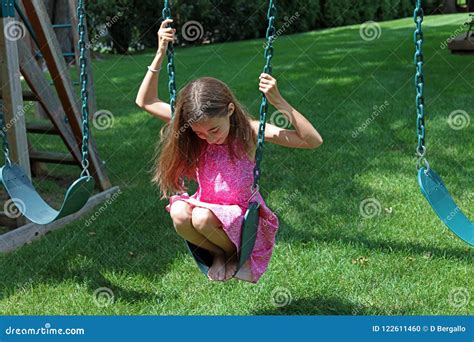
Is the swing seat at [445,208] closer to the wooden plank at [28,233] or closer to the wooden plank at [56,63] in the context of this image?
the wooden plank at [28,233]

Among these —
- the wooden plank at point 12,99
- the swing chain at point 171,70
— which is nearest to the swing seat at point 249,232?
the swing chain at point 171,70

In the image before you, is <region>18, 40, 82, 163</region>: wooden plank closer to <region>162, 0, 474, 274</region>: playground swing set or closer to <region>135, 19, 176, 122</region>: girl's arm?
<region>135, 19, 176, 122</region>: girl's arm

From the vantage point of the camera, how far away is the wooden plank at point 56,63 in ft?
14.8

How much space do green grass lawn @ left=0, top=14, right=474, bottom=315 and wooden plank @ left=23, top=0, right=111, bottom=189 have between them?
0.64 meters

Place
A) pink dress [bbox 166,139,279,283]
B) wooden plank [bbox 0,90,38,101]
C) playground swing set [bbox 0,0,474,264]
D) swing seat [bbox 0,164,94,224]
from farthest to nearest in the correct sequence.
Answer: wooden plank [bbox 0,90,38,101] < swing seat [bbox 0,164,94,224] < pink dress [bbox 166,139,279,283] < playground swing set [bbox 0,0,474,264]

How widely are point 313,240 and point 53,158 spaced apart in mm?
2320

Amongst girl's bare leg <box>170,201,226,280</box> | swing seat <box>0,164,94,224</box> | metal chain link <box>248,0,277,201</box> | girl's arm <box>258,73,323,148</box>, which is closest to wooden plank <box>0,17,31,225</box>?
swing seat <box>0,164,94,224</box>

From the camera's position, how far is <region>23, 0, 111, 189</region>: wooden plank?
4.52 m

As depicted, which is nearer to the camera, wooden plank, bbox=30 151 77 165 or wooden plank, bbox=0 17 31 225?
wooden plank, bbox=0 17 31 225

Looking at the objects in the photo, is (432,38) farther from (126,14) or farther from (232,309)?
(232,309)

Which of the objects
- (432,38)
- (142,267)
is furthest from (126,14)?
(142,267)

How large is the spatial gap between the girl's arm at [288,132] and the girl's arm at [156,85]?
0.47 metres

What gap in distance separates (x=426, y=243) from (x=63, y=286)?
203 centimetres

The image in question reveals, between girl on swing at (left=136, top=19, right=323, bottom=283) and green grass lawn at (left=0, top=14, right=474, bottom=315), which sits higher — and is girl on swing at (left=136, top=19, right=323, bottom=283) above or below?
above
